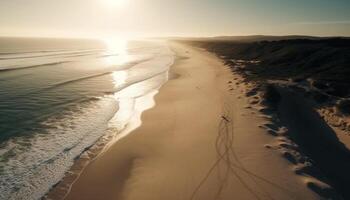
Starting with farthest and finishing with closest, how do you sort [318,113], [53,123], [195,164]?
[318,113] < [53,123] < [195,164]

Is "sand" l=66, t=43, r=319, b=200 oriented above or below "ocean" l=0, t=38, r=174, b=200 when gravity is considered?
above

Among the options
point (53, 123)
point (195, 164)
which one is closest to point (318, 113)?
point (195, 164)

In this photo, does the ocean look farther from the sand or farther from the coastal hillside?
the coastal hillside

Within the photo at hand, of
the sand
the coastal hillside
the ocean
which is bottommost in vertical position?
the ocean

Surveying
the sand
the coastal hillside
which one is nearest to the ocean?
the sand

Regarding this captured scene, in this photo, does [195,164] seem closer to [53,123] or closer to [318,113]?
[53,123]

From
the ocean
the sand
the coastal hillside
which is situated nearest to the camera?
the sand

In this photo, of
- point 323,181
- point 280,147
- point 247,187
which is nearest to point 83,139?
point 247,187

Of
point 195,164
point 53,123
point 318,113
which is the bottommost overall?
point 53,123

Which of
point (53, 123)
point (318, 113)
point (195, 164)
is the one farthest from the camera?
point (318, 113)
